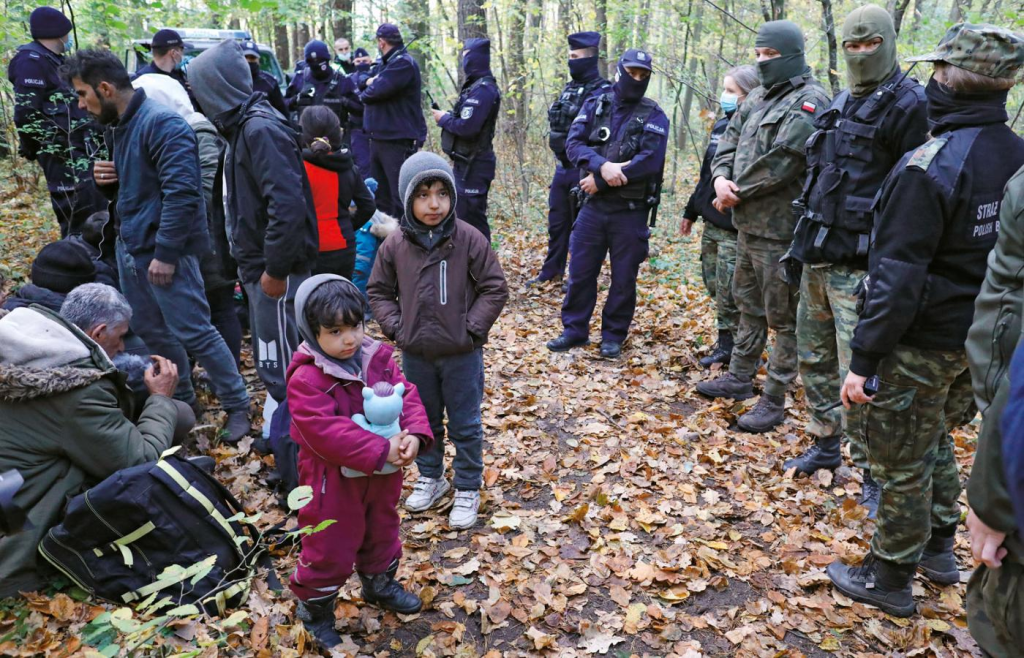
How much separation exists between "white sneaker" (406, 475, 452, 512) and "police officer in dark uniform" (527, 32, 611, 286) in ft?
14.5

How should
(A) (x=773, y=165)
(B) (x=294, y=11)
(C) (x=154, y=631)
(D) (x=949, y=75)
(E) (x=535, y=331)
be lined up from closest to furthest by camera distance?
(C) (x=154, y=631) → (D) (x=949, y=75) → (A) (x=773, y=165) → (E) (x=535, y=331) → (B) (x=294, y=11)

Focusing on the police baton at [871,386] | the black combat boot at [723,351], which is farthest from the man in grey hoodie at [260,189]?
the black combat boot at [723,351]

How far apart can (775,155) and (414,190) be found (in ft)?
8.85

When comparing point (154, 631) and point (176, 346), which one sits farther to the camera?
point (176, 346)

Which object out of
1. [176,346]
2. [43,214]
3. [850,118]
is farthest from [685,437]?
[43,214]

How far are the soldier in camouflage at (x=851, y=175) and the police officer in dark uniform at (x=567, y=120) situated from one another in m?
3.34

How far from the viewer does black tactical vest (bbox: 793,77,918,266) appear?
3.87 m

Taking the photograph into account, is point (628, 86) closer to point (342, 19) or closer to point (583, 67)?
point (583, 67)

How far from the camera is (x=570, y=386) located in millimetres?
6098

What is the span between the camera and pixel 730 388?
5766 mm

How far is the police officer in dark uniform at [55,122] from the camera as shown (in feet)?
21.9

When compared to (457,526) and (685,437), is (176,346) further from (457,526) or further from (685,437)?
(685,437)

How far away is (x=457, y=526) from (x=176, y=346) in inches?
103

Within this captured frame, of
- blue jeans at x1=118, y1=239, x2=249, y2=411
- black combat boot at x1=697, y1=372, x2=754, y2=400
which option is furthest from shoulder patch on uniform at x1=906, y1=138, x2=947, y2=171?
blue jeans at x1=118, y1=239, x2=249, y2=411
